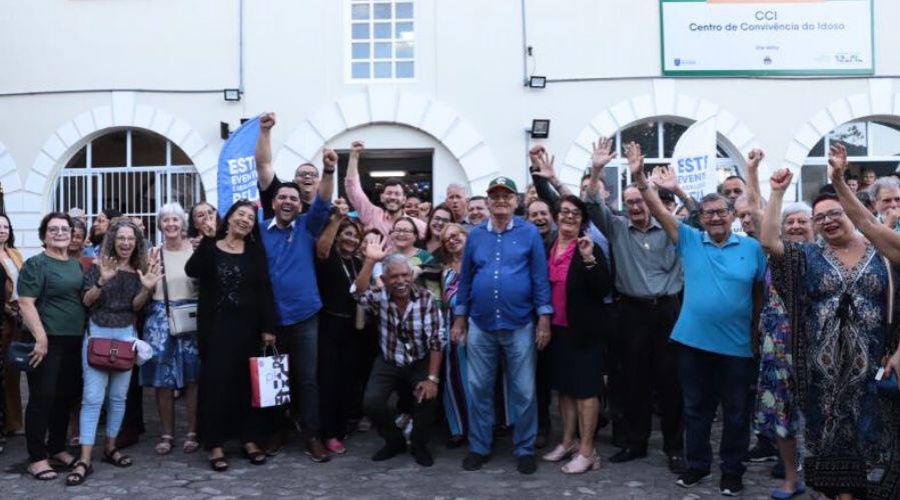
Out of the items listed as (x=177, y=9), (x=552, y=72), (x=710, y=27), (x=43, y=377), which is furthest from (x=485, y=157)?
(x=43, y=377)

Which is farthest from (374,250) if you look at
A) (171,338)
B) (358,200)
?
(171,338)

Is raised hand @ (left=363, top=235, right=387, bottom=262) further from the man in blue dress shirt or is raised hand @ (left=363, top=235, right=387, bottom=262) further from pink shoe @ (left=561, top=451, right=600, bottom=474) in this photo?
pink shoe @ (left=561, top=451, right=600, bottom=474)

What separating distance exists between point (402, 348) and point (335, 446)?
3.07 ft

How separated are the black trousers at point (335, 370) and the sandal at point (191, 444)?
937mm

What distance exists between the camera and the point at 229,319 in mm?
5590

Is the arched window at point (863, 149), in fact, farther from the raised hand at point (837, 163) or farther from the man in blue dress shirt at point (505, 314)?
the raised hand at point (837, 163)

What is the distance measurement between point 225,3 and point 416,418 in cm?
776

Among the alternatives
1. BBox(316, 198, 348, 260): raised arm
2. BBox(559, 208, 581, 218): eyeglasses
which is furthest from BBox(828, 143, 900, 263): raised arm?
BBox(316, 198, 348, 260): raised arm

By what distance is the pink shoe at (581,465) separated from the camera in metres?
5.39

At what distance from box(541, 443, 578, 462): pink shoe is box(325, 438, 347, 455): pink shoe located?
1.47 metres

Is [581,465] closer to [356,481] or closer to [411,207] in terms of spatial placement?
[356,481]

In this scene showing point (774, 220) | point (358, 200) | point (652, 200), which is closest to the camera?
point (774, 220)

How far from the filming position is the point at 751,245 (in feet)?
16.0

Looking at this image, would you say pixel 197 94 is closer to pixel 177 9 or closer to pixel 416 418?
pixel 177 9
